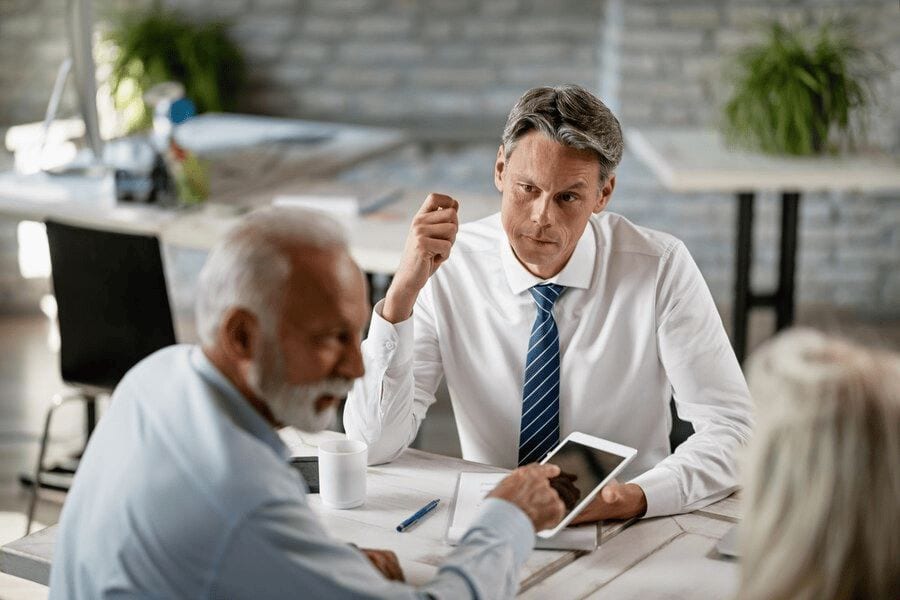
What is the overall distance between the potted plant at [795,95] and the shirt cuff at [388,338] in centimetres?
233

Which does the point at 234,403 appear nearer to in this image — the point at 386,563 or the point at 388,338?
the point at 386,563

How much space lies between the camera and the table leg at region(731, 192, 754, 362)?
4059 mm

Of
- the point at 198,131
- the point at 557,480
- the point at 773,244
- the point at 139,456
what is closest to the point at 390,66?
the point at 198,131

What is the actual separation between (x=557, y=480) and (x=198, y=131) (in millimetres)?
3144

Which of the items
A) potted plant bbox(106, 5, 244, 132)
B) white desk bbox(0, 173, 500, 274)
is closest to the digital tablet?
white desk bbox(0, 173, 500, 274)

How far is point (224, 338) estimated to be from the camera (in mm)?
1339

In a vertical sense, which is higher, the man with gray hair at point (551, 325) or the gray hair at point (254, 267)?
the gray hair at point (254, 267)

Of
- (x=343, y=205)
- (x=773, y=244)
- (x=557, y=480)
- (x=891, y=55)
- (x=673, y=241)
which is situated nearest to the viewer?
(x=557, y=480)

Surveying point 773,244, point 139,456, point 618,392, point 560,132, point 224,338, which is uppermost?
point 560,132

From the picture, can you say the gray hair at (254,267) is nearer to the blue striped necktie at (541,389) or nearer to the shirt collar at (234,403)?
the shirt collar at (234,403)

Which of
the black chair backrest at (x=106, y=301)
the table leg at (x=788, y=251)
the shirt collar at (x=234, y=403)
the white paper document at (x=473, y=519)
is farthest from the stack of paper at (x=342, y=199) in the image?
the shirt collar at (x=234, y=403)

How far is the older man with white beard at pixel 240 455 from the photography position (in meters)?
1.25

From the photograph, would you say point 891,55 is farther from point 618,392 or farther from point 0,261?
point 0,261

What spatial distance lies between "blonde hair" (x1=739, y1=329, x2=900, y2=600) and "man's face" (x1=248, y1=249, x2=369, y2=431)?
1.61ft
